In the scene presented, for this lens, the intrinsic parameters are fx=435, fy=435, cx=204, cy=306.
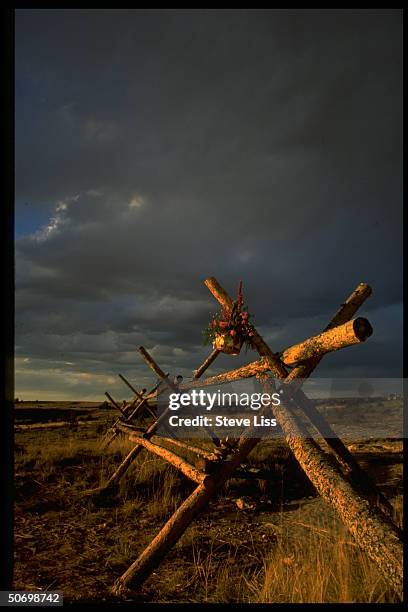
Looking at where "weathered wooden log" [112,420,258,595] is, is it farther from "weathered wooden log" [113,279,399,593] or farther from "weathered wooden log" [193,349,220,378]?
"weathered wooden log" [193,349,220,378]

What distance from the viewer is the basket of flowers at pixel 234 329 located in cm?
472

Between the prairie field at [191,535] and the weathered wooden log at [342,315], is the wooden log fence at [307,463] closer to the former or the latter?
the weathered wooden log at [342,315]

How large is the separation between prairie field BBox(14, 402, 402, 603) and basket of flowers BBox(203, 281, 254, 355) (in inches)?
80.0

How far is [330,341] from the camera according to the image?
3.69 metres

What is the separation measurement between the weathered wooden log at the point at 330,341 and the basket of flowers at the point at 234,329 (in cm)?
49

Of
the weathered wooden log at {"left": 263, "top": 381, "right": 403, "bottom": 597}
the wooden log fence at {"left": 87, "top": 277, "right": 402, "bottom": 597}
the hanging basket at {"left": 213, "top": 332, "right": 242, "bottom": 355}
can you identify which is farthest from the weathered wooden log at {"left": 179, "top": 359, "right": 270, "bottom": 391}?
the weathered wooden log at {"left": 263, "top": 381, "right": 403, "bottom": 597}

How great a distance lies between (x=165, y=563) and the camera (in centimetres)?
525

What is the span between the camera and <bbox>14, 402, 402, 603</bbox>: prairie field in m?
3.65

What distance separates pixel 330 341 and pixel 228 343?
1371 millimetres

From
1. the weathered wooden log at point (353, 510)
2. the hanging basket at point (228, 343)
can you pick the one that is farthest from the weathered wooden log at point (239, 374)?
the weathered wooden log at point (353, 510)

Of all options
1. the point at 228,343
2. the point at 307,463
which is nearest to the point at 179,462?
the point at 228,343
